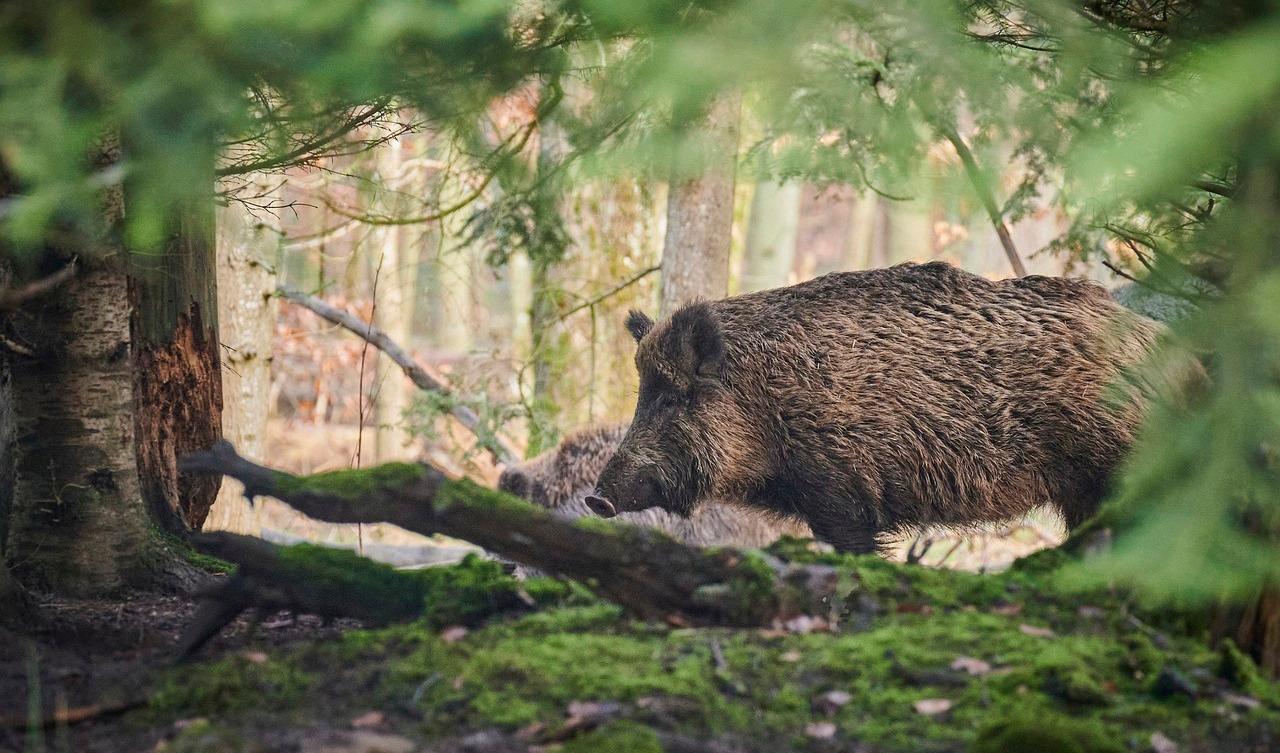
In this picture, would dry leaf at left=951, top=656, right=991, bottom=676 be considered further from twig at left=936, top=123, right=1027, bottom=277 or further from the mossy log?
twig at left=936, top=123, right=1027, bottom=277

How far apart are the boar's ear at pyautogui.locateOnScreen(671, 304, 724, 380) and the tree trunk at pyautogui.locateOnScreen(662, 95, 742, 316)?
2.55m

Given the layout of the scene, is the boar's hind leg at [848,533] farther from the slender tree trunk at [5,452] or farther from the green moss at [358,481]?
the slender tree trunk at [5,452]

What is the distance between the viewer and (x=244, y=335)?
9.54 meters

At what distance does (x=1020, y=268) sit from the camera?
9.16 meters

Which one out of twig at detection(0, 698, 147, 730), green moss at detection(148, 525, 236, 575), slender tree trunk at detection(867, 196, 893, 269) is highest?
slender tree trunk at detection(867, 196, 893, 269)

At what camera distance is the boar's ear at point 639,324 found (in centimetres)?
726

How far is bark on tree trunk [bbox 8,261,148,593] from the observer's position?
5.06 m

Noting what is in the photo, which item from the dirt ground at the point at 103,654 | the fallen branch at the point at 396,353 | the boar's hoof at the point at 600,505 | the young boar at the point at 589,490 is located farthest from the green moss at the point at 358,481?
the fallen branch at the point at 396,353

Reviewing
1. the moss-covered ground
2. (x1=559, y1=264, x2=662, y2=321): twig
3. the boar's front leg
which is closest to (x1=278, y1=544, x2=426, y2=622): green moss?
the moss-covered ground

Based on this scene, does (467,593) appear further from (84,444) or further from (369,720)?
(84,444)

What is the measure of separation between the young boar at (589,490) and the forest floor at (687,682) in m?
4.03

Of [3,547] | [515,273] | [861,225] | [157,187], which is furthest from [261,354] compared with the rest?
[861,225]

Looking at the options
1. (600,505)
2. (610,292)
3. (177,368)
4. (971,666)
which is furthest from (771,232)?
(971,666)

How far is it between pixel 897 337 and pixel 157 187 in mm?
4136
